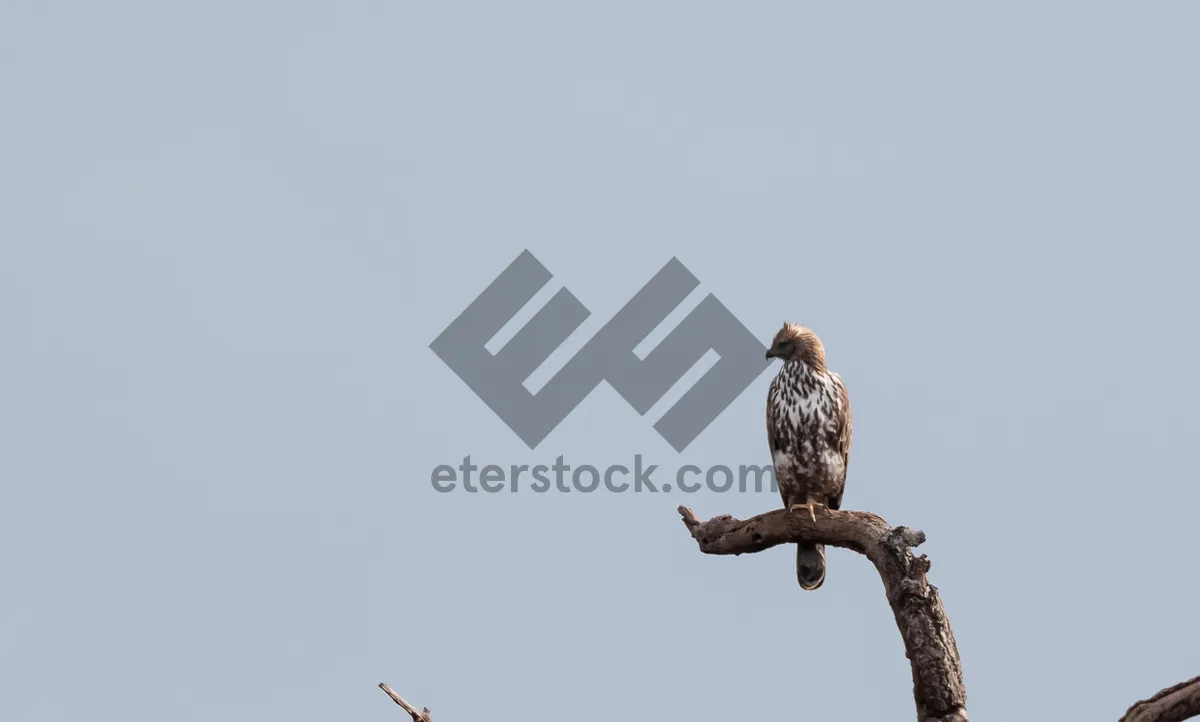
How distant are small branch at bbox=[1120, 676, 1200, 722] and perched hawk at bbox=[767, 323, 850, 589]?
11.1 feet

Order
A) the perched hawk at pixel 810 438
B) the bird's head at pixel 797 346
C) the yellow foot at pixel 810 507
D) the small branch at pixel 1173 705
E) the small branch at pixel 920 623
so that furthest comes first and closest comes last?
the bird's head at pixel 797 346 < the perched hawk at pixel 810 438 < the yellow foot at pixel 810 507 < the small branch at pixel 920 623 < the small branch at pixel 1173 705

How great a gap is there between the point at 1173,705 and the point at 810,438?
12.5 feet

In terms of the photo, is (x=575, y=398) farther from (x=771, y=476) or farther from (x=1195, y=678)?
(x=1195, y=678)

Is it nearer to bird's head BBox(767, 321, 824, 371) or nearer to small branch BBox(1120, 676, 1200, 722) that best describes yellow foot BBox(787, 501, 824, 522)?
bird's head BBox(767, 321, 824, 371)

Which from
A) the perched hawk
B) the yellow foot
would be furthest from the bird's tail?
the yellow foot

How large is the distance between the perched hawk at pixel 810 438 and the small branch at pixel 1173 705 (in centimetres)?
338

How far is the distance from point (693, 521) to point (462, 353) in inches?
286

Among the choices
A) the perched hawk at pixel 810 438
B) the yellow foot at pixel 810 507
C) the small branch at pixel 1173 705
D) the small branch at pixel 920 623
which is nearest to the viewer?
the small branch at pixel 1173 705

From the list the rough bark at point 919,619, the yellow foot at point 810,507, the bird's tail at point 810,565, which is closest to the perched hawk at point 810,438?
the bird's tail at point 810,565

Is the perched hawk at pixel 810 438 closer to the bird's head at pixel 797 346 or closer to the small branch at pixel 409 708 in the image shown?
the bird's head at pixel 797 346

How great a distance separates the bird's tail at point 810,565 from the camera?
11586 mm

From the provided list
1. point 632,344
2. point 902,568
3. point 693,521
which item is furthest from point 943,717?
point 632,344

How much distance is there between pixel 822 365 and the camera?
11.9m

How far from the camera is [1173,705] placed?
8398 millimetres
